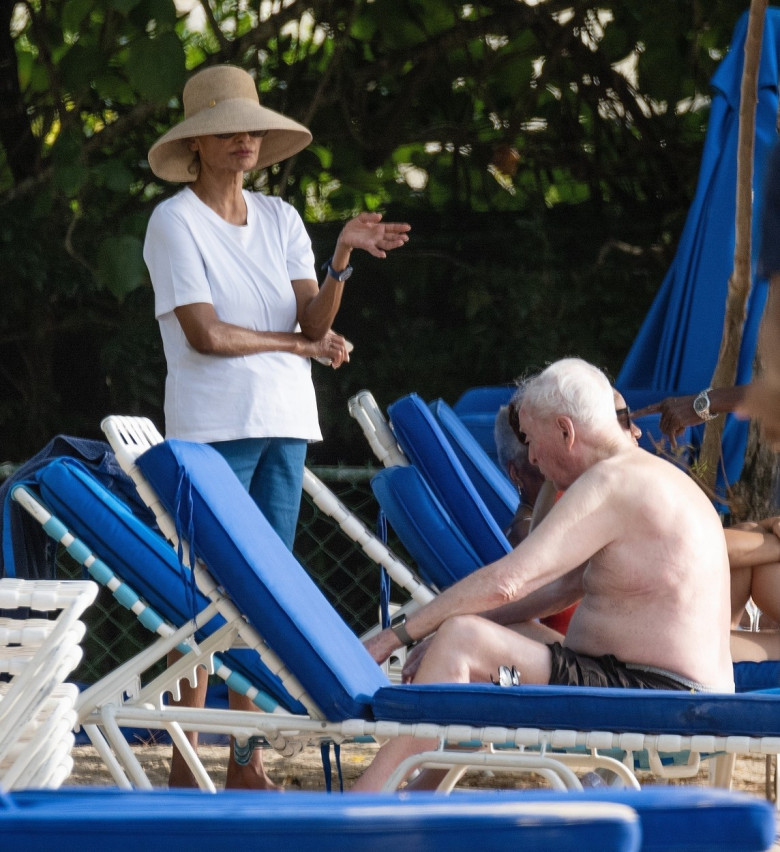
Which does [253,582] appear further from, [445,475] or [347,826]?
[445,475]

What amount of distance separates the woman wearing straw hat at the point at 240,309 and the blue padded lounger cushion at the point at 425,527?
26 centimetres

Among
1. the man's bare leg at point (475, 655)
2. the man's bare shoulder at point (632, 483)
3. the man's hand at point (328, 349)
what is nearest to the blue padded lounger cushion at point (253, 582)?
the man's bare leg at point (475, 655)

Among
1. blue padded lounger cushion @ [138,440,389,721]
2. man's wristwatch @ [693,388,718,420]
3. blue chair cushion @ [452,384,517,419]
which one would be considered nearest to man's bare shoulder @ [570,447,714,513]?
blue padded lounger cushion @ [138,440,389,721]

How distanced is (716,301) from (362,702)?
9.56 ft

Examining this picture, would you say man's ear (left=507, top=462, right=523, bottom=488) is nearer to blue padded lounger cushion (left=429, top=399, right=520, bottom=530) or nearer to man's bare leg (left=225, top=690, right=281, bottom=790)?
blue padded lounger cushion (left=429, top=399, right=520, bottom=530)

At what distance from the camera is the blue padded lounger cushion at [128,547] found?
3.10 metres

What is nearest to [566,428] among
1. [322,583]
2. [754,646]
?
[754,646]

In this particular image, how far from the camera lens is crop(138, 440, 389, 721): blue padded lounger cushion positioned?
97.0 inches

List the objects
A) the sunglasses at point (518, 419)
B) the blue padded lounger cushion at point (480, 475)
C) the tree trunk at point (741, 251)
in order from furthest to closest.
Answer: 1. the tree trunk at point (741, 251)
2. the blue padded lounger cushion at point (480, 475)
3. the sunglasses at point (518, 419)

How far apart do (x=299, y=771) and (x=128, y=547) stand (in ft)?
4.15

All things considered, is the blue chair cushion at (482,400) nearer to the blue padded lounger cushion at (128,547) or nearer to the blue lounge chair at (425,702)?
the blue padded lounger cushion at (128,547)

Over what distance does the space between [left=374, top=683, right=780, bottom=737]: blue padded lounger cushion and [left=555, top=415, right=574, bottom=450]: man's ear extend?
0.55 metres

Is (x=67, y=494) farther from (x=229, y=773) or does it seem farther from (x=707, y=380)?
(x=707, y=380)

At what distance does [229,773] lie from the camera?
3.47 m
